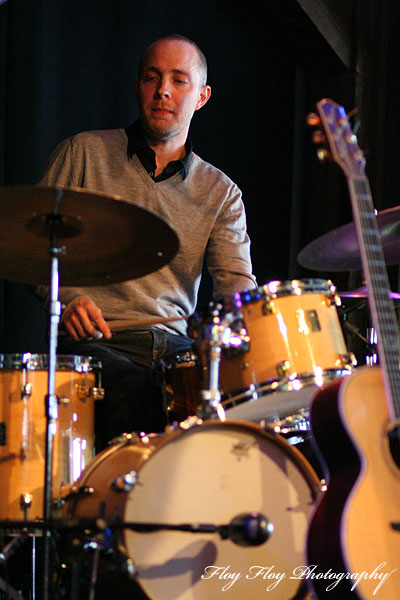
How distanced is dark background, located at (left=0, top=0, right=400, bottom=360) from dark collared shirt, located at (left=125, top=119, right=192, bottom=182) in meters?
0.49

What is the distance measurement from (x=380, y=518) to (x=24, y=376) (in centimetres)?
102

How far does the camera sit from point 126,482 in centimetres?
180

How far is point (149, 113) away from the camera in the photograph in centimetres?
306

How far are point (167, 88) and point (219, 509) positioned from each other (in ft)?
5.63

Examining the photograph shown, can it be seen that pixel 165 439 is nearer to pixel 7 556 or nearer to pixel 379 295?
pixel 7 556

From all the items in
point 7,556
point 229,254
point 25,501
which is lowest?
point 7,556

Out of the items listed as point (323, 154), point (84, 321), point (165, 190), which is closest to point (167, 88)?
point (165, 190)

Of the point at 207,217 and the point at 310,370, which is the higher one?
the point at 207,217

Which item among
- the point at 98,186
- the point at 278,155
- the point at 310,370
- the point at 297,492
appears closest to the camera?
the point at 297,492

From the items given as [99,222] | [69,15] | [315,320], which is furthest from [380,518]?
[69,15]

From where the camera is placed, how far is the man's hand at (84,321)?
245 centimetres

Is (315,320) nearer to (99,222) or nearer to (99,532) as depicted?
(99,222)

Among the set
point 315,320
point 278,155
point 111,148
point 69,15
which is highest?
point 69,15

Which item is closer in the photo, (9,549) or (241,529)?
(241,529)
